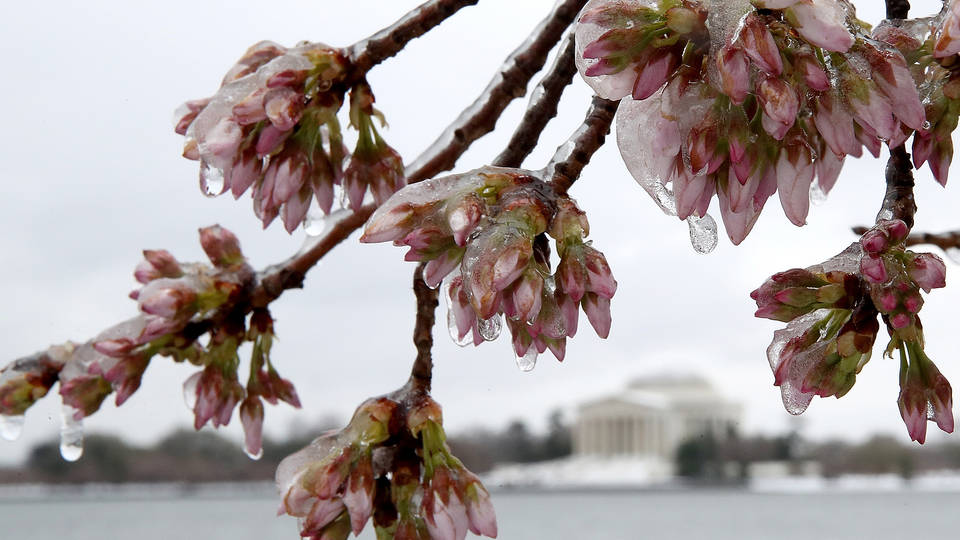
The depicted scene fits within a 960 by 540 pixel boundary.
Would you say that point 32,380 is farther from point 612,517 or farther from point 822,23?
point 612,517

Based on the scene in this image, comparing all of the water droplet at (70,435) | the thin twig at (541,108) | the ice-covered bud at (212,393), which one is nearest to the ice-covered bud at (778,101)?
the thin twig at (541,108)

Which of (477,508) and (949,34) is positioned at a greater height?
(949,34)

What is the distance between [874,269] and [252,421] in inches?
18.5

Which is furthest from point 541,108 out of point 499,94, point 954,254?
point 954,254

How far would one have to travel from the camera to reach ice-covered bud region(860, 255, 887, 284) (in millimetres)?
311

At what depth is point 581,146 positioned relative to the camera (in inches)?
15.9

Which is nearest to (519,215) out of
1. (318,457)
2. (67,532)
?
(318,457)

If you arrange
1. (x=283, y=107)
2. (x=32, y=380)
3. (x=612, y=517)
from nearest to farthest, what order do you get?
(x=283, y=107) < (x=32, y=380) < (x=612, y=517)

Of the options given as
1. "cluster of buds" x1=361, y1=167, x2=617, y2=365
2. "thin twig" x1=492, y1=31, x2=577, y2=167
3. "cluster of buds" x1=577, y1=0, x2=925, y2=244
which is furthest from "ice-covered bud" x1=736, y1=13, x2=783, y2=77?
"thin twig" x1=492, y1=31, x2=577, y2=167

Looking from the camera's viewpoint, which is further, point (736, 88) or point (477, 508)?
point (477, 508)

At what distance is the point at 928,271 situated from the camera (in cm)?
31

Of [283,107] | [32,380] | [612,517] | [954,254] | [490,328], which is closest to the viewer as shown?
[490,328]

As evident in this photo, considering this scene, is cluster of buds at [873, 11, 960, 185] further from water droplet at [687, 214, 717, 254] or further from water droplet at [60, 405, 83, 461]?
water droplet at [60, 405, 83, 461]

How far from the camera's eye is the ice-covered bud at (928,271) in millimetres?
311
